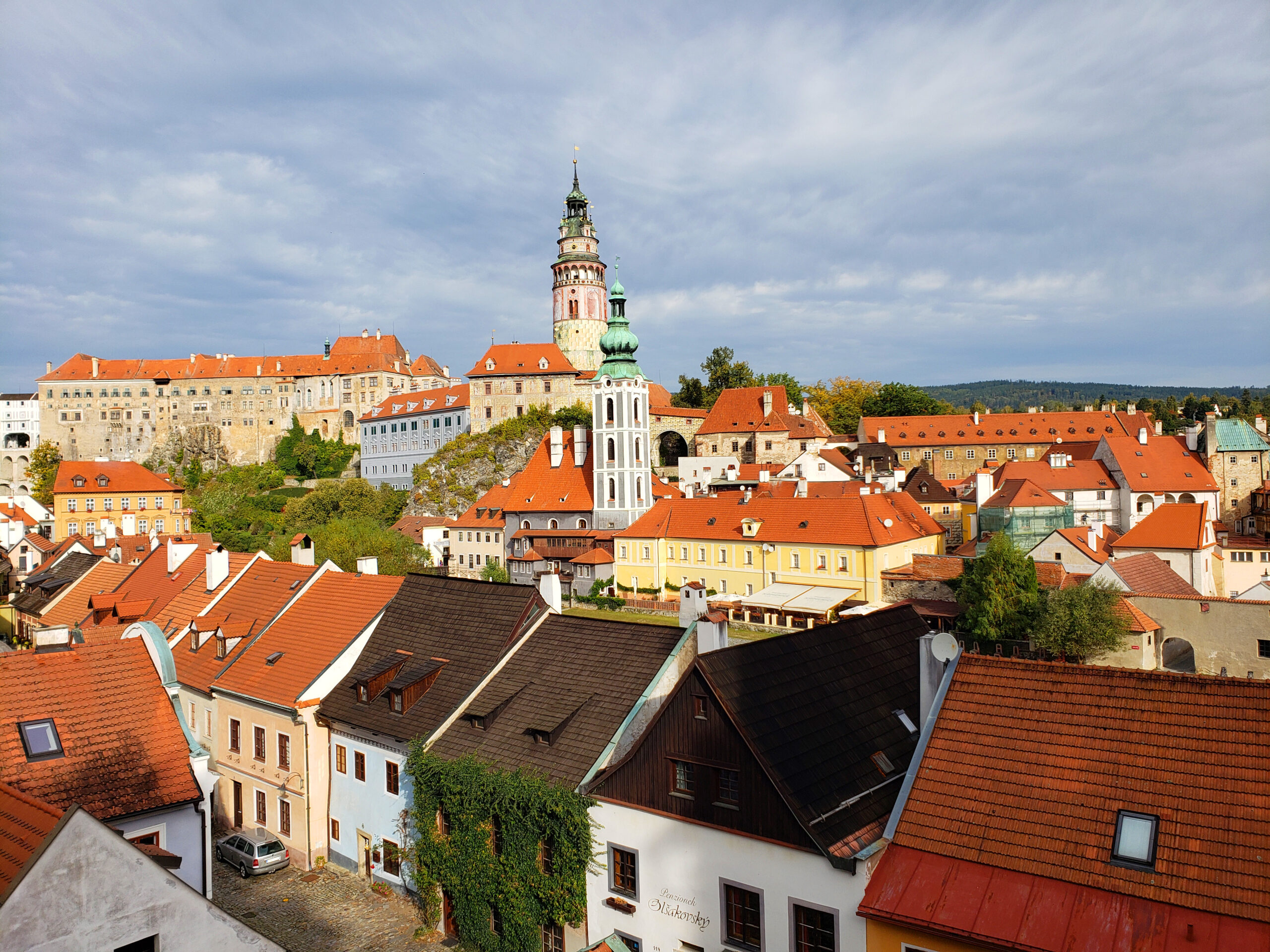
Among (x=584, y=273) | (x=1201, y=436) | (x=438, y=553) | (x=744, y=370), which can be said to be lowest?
(x=438, y=553)

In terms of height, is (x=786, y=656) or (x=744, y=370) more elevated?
(x=744, y=370)

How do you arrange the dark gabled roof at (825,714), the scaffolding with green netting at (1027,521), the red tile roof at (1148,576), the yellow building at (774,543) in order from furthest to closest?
1. the scaffolding with green netting at (1027,521)
2. the yellow building at (774,543)
3. the red tile roof at (1148,576)
4. the dark gabled roof at (825,714)

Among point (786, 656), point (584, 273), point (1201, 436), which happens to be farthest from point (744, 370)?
point (786, 656)

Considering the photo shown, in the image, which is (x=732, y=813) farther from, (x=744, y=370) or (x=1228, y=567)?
(x=744, y=370)

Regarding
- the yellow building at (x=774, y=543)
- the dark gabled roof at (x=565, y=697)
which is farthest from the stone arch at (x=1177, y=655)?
the dark gabled roof at (x=565, y=697)

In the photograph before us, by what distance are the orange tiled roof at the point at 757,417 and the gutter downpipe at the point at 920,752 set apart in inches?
2919

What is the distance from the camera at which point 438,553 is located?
71.2m

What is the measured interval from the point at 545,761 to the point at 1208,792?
10607mm

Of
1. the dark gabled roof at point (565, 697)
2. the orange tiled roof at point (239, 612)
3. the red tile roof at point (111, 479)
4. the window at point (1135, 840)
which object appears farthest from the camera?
the red tile roof at point (111, 479)

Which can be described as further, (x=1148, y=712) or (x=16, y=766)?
(x=16, y=766)

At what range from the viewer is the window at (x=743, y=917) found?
1302 centimetres

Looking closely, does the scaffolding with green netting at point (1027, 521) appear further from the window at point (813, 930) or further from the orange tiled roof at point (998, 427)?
the window at point (813, 930)

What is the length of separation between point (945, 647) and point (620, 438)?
51.0 m

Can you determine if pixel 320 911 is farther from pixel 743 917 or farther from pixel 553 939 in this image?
pixel 743 917
